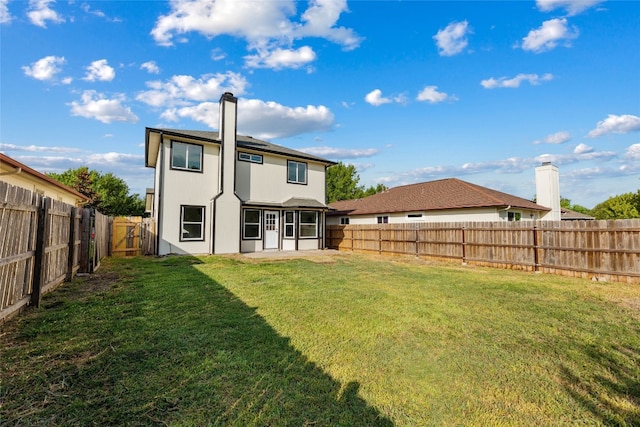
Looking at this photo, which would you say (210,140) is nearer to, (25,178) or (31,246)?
(25,178)

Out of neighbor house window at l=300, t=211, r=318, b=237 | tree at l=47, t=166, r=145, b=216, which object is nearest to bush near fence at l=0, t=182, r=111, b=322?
neighbor house window at l=300, t=211, r=318, b=237

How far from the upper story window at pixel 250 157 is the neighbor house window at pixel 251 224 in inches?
109

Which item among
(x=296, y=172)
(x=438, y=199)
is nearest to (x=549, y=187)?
(x=438, y=199)

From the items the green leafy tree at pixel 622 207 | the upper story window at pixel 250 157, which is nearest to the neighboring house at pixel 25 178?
the upper story window at pixel 250 157

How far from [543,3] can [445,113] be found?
320 inches

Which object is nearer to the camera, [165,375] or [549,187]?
[165,375]

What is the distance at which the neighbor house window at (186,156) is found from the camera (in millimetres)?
13664

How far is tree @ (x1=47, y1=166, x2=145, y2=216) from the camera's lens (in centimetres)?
3425

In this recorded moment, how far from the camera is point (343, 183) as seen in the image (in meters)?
49.3

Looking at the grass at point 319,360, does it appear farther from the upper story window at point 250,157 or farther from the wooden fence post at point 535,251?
the upper story window at point 250,157

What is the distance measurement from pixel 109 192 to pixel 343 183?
3352cm

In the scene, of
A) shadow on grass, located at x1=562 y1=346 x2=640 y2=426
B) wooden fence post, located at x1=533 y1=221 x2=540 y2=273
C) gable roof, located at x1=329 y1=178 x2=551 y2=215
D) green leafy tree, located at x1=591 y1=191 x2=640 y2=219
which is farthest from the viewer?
green leafy tree, located at x1=591 y1=191 x2=640 y2=219

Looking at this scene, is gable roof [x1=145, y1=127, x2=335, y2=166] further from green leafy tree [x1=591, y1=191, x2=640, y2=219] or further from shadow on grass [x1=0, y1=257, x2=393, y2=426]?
green leafy tree [x1=591, y1=191, x2=640, y2=219]

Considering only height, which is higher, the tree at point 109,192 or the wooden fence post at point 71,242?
the tree at point 109,192
